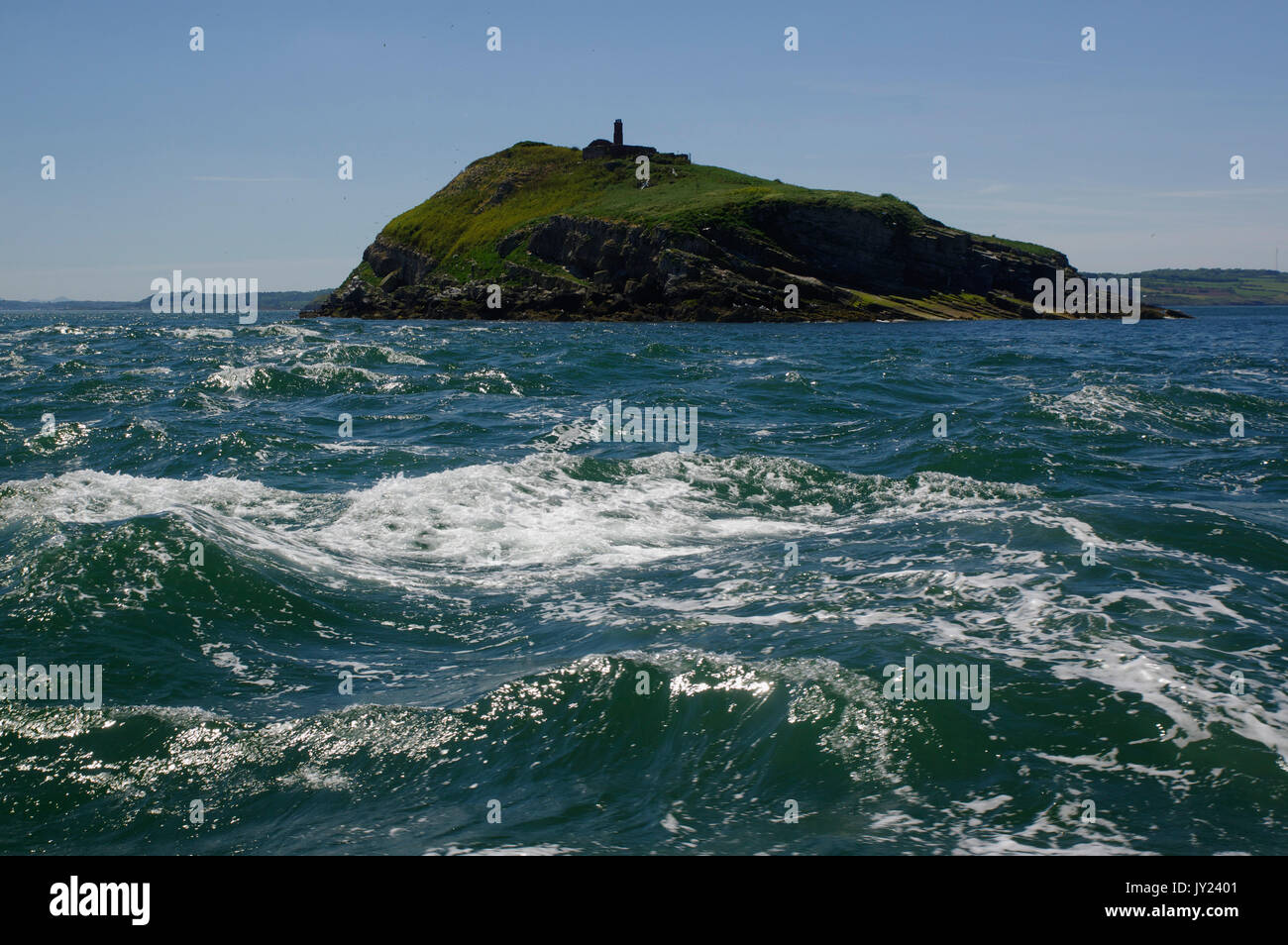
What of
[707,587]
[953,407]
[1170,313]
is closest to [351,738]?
[707,587]

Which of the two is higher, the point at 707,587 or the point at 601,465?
the point at 601,465

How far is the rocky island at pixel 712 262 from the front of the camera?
103625 millimetres

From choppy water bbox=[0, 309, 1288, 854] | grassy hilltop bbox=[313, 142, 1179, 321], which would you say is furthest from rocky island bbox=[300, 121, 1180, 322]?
choppy water bbox=[0, 309, 1288, 854]

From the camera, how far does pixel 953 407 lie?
2716 cm

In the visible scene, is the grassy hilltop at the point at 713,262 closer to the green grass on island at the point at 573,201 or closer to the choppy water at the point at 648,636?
the green grass on island at the point at 573,201

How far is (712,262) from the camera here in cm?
10525

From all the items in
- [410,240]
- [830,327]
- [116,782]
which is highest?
[410,240]

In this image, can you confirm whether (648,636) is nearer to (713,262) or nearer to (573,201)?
(713,262)

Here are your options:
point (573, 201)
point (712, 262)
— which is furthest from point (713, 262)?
point (573, 201)

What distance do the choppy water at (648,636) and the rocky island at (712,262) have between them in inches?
3112

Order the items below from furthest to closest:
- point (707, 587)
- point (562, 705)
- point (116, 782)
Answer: point (707, 587), point (562, 705), point (116, 782)

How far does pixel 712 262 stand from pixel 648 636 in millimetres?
98675

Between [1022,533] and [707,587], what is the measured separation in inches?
210
